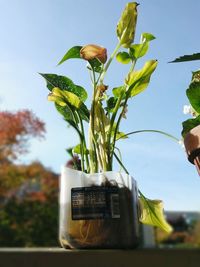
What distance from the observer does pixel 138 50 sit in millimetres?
A: 570

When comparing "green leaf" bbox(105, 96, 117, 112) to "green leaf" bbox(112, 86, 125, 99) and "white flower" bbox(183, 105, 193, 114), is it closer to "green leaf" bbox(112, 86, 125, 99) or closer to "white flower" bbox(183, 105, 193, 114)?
"green leaf" bbox(112, 86, 125, 99)

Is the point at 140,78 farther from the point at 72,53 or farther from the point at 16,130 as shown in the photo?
the point at 16,130

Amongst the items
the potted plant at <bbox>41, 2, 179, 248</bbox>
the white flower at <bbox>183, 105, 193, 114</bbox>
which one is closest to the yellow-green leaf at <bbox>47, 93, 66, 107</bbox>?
the potted plant at <bbox>41, 2, 179, 248</bbox>

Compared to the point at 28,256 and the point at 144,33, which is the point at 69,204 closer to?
the point at 28,256

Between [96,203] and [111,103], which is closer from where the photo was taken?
[96,203]

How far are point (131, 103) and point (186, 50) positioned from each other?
24cm

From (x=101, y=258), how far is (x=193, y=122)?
31 cm

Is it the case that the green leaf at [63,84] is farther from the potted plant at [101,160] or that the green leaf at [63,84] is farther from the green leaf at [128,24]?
the green leaf at [128,24]

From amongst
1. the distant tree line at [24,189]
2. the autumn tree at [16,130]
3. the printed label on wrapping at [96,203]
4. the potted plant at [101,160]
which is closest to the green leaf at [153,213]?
the potted plant at [101,160]

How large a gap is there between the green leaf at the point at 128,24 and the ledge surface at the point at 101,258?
349mm

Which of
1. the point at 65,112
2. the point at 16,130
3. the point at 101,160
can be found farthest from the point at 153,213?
the point at 16,130

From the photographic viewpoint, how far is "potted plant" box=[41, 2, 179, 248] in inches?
17.3

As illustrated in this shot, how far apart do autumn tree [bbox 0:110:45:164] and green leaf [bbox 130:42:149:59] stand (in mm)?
3657

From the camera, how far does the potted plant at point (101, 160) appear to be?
1.45 feet
